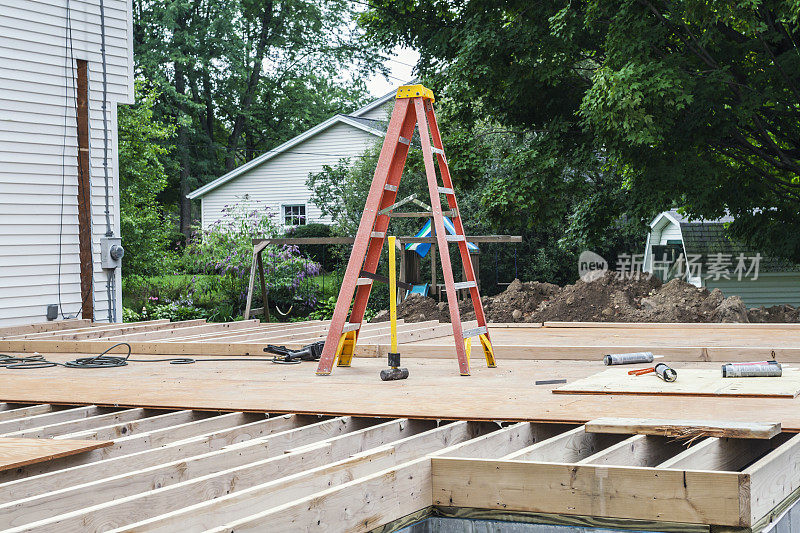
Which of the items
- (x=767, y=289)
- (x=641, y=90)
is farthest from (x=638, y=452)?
(x=767, y=289)

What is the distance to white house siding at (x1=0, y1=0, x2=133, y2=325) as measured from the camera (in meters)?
10.7

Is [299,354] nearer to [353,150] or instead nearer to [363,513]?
[363,513]

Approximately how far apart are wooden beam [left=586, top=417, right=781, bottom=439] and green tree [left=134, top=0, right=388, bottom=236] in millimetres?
33354

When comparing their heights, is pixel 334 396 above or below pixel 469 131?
below

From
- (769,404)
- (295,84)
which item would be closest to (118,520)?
(769,404)

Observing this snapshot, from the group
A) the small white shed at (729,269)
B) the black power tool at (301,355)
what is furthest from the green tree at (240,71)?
the black power tool at (301,355)

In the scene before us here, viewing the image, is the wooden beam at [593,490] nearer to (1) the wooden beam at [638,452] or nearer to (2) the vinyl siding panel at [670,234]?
(1) the wooden beam at [638,452]

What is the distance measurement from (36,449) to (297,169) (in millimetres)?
26201

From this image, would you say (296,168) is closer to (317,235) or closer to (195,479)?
(317,235)

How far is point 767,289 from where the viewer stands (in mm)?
18953

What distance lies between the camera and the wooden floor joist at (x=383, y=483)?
2.29 meters

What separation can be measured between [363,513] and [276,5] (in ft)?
129

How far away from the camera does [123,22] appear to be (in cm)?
1234

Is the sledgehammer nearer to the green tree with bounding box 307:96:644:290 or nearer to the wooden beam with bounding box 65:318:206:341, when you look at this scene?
the wooden beam with bounding box 65:318:206:341
